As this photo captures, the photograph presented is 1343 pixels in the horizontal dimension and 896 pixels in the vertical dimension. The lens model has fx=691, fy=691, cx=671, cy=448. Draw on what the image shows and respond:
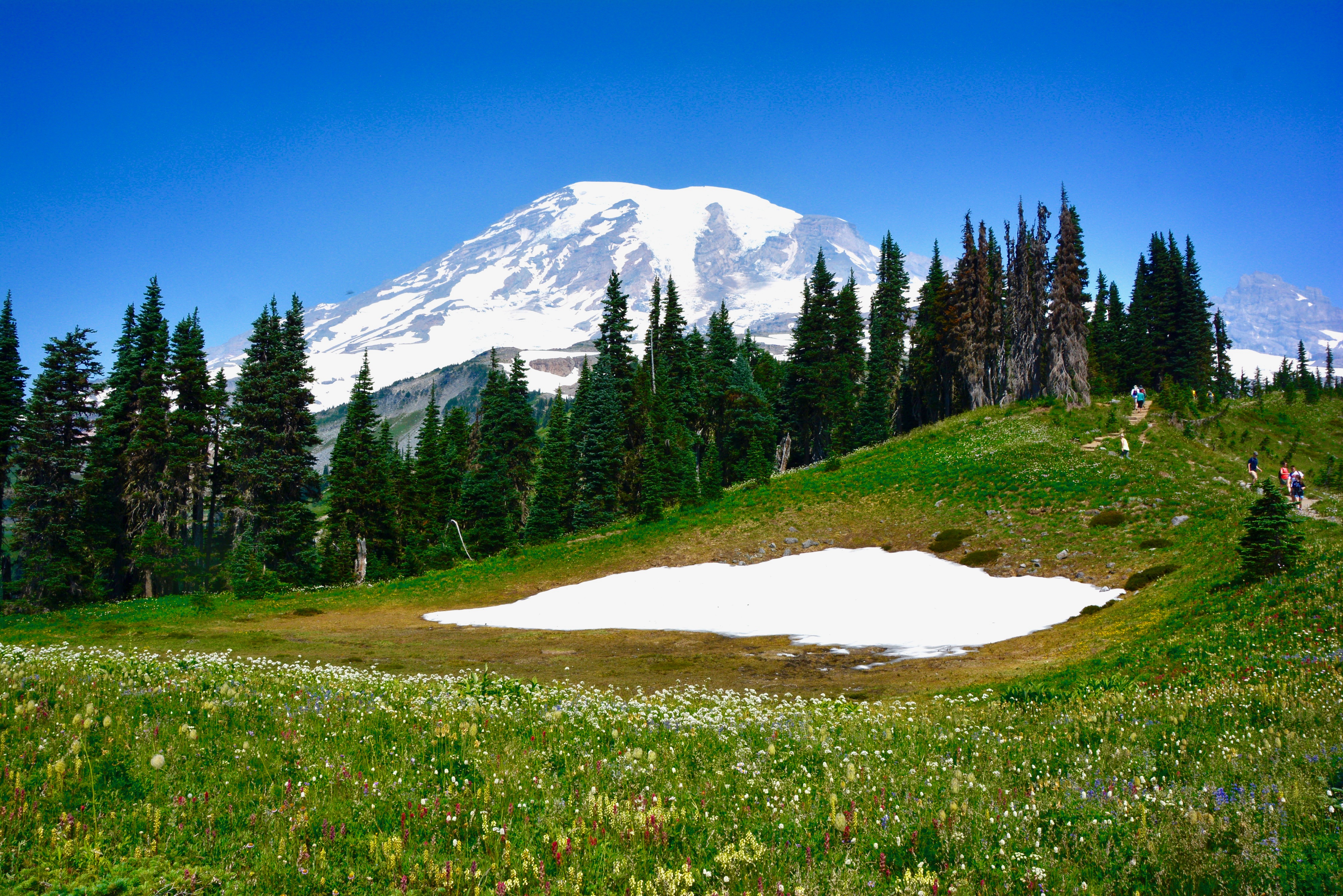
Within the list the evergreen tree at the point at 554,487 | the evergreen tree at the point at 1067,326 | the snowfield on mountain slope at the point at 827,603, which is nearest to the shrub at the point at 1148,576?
the snowfield on mountain slope at the point at 827,603

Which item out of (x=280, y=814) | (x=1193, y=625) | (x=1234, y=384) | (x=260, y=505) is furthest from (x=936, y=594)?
(x=1234, y=384)

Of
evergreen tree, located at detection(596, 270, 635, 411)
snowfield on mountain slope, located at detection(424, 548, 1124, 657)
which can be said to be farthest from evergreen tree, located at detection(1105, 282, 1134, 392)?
snowfield on mountain slope, located at detection(424, 548, 1124, 657)

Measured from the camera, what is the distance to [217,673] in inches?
445

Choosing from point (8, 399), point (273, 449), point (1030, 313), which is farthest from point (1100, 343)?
point (8, 399)

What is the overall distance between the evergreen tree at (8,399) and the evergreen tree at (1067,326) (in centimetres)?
7106

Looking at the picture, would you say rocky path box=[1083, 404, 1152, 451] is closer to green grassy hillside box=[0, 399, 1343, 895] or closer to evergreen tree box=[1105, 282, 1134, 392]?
green grassy hillside box=[0, 399, 1343, 895]

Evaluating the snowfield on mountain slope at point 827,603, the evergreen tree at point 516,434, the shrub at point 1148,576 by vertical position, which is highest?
the evergreen tree at point 516,434

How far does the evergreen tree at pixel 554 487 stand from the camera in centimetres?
5366

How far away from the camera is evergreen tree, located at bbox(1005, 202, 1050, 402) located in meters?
54.2

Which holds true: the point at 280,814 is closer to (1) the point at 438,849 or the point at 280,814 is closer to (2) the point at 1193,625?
(1) the point at 438,849

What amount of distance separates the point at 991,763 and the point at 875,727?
2.05 m

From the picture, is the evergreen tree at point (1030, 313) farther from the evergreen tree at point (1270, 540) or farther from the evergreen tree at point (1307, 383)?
the evergreen tree at point (1270, 540)

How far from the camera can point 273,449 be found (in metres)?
49.5

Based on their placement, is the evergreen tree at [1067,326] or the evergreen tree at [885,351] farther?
the evergreen tree at [885,351]
